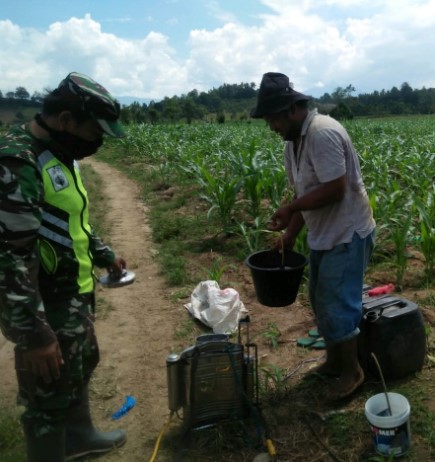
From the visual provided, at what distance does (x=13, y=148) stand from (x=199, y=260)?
369 centimetres

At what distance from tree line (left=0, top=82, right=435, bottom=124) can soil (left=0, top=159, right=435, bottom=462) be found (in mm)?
13333

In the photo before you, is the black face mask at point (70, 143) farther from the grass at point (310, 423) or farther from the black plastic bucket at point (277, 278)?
the grass at point (310, 423)

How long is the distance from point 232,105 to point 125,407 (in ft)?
232

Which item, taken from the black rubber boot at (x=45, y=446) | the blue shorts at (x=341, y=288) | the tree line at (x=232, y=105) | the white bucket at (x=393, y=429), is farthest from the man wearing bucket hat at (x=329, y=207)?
the tree line at (x=232, y=105)

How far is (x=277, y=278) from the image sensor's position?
101 inches

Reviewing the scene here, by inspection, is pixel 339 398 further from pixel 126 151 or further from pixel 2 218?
pixel 126 151

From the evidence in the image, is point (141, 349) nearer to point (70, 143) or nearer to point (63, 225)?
point (63, 225)

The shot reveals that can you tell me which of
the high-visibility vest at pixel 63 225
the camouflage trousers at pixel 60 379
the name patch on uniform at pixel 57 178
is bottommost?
the camouflage trousers at pixel 60 379

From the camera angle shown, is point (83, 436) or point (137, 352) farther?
point (137, 352)

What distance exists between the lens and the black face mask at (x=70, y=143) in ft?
5.85

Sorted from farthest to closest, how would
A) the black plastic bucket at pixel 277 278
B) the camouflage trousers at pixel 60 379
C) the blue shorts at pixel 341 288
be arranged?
1. the black plastic bucket at pixel 277 278
2. the blue shorts at pixel 341 288
3. the camouflage trousers at pixel 60 379

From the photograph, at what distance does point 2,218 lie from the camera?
5.16 ft

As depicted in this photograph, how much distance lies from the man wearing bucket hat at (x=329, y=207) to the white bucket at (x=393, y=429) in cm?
41

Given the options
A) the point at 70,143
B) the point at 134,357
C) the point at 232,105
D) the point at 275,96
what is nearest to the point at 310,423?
the point at 134,357
